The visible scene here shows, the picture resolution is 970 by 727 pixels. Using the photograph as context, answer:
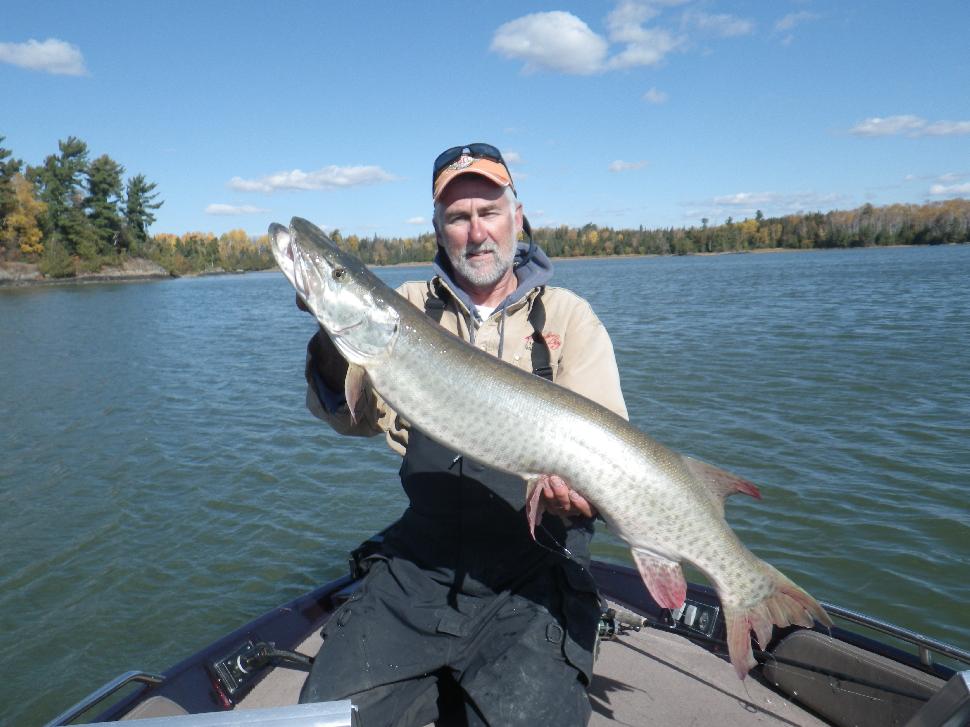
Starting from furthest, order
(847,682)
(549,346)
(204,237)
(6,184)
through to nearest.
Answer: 1. (204,237)
2. (6,184)
3. (549,346)
4. (847,682)

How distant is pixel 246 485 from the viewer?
10.3 meters

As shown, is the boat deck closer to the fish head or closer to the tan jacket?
the tan jacket

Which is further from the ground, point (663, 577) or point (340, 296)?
point (340, 296)

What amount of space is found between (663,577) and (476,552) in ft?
3.04

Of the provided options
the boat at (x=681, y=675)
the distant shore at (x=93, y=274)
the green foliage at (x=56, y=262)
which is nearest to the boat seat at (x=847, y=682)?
the boat at (x=681, y=675)

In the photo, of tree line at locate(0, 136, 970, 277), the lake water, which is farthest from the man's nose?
tree line at locate(0, 136, 970, 277)

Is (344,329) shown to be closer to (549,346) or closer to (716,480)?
(549,346)

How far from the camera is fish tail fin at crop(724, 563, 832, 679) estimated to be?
2873mm

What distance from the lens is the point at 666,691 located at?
3.74m

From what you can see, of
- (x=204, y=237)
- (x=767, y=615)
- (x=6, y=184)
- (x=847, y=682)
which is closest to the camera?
(x=767, y=615)

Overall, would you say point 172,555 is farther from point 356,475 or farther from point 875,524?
point 875,524

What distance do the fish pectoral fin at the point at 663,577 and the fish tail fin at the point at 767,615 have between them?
23 centimetres

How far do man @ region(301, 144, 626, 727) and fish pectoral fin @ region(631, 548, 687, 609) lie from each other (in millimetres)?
364

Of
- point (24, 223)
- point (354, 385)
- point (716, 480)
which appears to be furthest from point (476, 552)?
point (24, 223)
